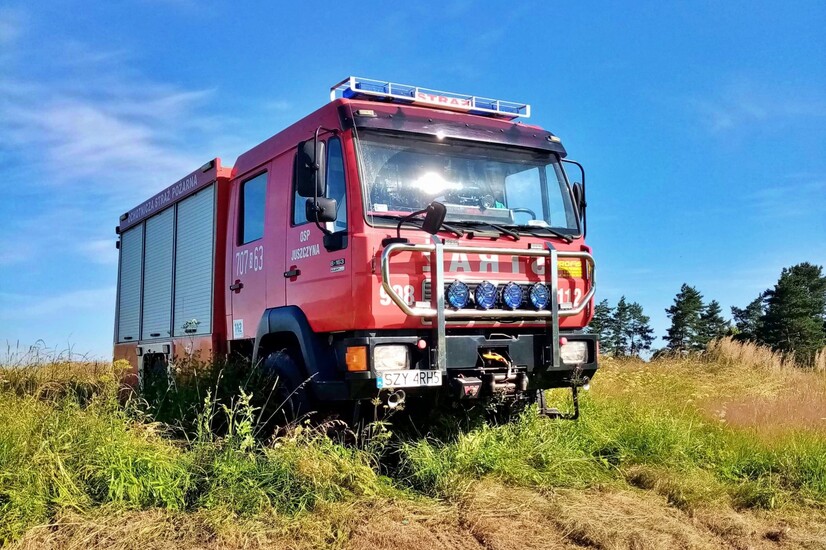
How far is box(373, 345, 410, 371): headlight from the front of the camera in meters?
5.55

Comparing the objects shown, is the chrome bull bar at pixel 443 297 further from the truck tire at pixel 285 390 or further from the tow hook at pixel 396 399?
the truck tire at pixel 285 390

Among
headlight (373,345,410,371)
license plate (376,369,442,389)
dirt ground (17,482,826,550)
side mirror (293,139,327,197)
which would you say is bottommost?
dirt ground (17,482,826,550)

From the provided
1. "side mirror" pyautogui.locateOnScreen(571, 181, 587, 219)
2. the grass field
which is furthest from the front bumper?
"side mirror" pyautogui.locateOnScreen(571, 181, 587, 219)

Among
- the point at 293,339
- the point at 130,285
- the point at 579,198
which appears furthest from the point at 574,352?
the point at 130,285

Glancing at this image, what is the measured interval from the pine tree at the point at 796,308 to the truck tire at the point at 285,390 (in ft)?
81.1

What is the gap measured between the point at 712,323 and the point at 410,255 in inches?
1321

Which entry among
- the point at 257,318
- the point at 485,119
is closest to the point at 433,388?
the point at 257,318

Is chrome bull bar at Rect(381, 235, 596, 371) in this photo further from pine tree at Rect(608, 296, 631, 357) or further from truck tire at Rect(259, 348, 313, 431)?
pine tree at Rect(608, 296, 631, 357)

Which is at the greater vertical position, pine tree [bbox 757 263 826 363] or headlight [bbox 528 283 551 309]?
pine tree [bbox 757 263 826 363]

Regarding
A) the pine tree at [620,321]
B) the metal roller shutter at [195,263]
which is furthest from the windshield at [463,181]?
the pine tree at [620,321]

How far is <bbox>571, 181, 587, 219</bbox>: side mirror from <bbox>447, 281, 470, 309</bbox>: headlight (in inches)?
67.3

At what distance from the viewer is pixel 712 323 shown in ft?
118

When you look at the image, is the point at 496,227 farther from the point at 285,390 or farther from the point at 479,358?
the point at 285,390

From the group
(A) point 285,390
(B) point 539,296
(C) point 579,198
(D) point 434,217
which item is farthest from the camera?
(C) point 579,198
